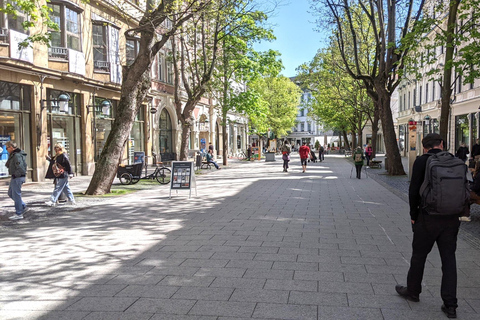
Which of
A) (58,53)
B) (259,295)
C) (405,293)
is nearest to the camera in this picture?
(405,293)

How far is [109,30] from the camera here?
21812 mm

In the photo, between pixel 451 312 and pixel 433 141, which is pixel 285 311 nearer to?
pixel 451 312

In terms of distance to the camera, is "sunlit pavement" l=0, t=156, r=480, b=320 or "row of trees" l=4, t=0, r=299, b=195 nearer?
"sunlit pavement" l=0, t=156, r=480, b=320

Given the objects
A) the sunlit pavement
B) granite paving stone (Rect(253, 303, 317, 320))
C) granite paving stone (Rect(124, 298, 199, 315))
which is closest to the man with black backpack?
the sunlit pavement

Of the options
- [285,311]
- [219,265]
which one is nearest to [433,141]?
[285,311]

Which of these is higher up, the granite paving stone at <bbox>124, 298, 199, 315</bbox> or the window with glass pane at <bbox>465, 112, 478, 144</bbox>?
the window with glass pane at <bbox>465, 112, 478, 144</bbox>

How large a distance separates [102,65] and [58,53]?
3380 mm

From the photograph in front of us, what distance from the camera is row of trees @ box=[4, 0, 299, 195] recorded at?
1297cm

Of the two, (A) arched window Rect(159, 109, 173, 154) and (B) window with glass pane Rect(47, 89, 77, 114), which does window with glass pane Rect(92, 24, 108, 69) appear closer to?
(B) window with glass pane Rect(47, 89, 77, 114)

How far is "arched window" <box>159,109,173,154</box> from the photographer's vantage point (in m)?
29.4

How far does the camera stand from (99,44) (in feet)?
70.8

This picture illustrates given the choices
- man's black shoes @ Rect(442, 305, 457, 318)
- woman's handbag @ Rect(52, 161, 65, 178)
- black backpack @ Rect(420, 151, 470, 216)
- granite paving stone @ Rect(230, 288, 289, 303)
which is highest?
black backpack @ Rect(420, 151, 470, 216)

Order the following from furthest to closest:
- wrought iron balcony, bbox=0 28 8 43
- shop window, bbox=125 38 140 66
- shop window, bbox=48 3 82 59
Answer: shop window, bbox=125 38 140 66, shop window, bbox=48 3 82 59, wrought iron balcony, bbox=0 28 8 43

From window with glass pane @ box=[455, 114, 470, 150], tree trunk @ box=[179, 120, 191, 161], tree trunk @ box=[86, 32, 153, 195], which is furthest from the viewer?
window with glass pane @ box=[455, 114, 470, 150]
